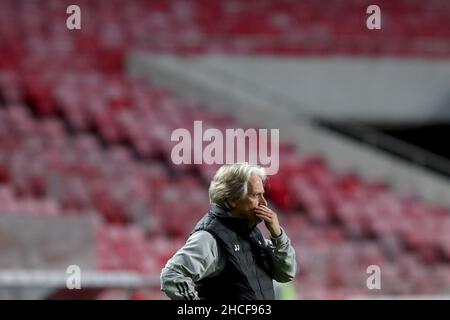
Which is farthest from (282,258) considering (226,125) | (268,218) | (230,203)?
(226,125)

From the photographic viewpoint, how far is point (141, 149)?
12336 mm

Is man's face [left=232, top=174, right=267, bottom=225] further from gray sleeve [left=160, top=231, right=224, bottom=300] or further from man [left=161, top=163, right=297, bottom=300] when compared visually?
gray sleeve [left=160, top=231, right=224, bottom=300]

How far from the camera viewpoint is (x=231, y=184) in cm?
375

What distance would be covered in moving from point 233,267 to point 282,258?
7.6 inches

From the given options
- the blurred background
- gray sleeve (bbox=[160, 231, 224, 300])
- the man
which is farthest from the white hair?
the blurred background

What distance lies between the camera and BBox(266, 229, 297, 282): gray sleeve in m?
3.83

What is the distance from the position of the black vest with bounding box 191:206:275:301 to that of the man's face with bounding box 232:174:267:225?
3cm

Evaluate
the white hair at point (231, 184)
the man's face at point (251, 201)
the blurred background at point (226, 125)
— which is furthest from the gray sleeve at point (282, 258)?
the blurred background at point (226, 125)

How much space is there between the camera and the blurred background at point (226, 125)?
10023mm

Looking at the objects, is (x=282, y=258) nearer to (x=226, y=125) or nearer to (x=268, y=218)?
(x=268, y=218)

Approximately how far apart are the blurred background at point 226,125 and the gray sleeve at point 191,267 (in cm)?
493

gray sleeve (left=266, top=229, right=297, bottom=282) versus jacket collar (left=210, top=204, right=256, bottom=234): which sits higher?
jacket collar (left=210, top=204, right=256, bottom=234)
